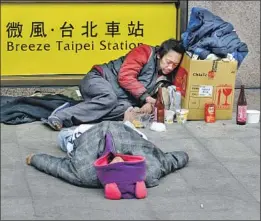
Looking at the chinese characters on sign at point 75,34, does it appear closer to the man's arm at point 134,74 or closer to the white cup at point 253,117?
the man's arm at point 134,74

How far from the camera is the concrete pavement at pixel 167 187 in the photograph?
4621 millimetres

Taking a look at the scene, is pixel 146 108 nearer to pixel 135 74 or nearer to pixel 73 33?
pixel 135 74

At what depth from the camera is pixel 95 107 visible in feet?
21.6

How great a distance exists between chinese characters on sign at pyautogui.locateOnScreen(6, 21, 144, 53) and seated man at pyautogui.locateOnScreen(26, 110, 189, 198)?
96.2 inches

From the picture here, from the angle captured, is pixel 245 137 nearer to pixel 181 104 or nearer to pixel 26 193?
pixel 181 104

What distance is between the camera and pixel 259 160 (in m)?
5.65

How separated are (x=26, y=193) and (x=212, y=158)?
150 cm

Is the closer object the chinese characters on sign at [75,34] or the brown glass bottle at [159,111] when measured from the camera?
the brown glass bottle at [159,111]

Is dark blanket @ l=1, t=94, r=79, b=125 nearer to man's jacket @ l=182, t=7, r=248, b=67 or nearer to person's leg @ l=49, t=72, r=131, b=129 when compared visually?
person's leg @ l=49, t=72, r=131, b=129

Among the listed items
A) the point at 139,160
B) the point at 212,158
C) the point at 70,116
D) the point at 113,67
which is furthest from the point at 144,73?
the point at 139,160

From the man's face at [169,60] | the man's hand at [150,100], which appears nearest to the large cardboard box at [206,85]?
the man's face at [169,60]

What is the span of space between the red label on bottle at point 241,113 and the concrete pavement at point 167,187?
0.27 m

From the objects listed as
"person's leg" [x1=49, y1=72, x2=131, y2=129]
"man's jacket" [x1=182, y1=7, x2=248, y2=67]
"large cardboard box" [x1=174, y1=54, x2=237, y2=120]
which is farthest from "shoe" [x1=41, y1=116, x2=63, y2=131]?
"man's jacket" [x1=182, y1=7, x2=248, y2=67]

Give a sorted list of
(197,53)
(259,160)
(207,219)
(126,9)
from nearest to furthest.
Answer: (207,219)
(259,160)
(197,53)
(126,9)
